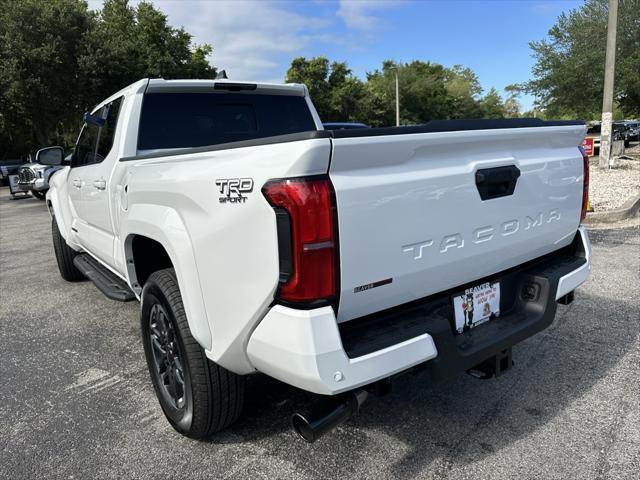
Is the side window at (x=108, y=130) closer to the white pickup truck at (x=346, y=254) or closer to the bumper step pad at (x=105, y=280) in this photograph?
the white pickup truck at (x=346, y=254)

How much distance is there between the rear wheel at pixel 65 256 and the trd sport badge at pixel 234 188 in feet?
14.7

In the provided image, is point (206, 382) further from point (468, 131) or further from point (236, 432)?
point (468, 131)

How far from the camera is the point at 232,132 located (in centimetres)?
386

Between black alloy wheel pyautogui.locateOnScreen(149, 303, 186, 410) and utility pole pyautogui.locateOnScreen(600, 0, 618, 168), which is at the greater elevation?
utility pole pyautogui.locateOnScreen(600, 0, 618, 168)

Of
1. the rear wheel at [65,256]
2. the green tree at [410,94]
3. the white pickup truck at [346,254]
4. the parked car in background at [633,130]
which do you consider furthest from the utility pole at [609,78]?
the green tree at [410,94]

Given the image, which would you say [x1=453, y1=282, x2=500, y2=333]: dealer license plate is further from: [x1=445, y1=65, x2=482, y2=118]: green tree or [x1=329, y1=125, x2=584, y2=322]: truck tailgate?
[x1=445, y1=65, x2=482, y2=118]: green tree

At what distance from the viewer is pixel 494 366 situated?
8.04 feet

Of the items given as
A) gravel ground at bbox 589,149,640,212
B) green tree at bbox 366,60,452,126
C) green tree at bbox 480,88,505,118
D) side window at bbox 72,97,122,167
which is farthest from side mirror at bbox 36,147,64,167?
green tree at bbox 480,88,505,118

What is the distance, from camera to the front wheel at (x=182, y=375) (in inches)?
93.0

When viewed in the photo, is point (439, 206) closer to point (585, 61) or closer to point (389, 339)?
point (389, 339)

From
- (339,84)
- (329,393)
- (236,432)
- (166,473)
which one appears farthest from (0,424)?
(339,84)

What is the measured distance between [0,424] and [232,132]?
7.94ft

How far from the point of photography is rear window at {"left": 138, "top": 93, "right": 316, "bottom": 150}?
356 centimetres

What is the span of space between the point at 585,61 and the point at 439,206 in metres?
23.0
